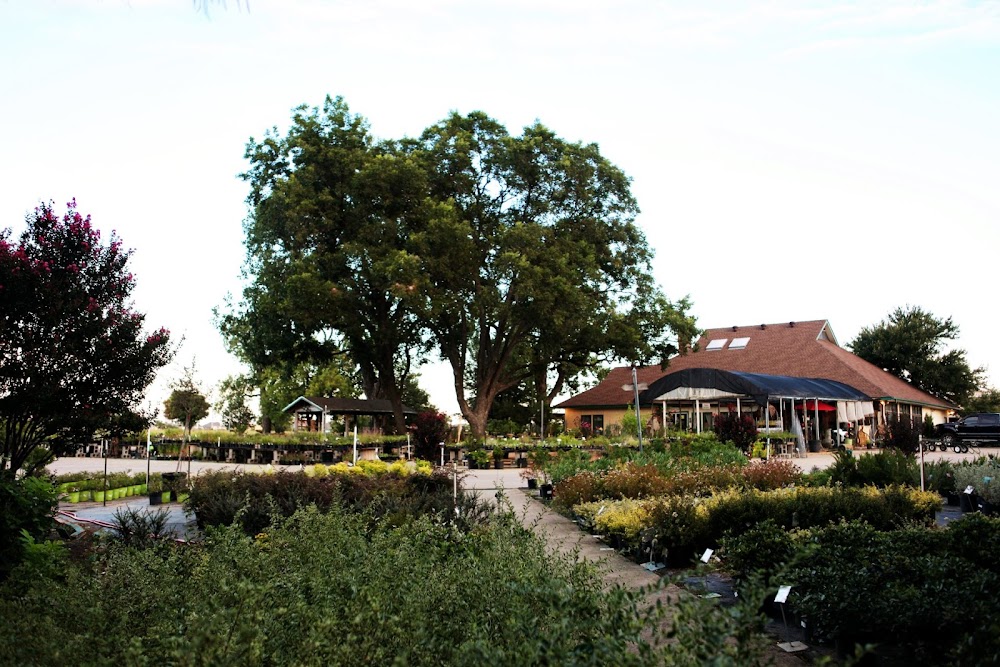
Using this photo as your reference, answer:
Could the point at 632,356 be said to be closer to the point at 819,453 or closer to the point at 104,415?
the point at 819,453

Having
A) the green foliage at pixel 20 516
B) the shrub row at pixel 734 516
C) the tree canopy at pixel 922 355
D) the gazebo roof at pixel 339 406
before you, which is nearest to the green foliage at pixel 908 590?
the shrub row at pixel 734 516

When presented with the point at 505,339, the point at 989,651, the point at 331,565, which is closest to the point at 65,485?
the point at 331,565

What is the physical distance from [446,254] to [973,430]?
22046 mm

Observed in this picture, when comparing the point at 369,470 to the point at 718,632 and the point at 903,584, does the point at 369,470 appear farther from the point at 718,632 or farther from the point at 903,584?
the point at 718,632

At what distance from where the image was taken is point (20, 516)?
6.53 meters

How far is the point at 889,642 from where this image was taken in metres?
4.56

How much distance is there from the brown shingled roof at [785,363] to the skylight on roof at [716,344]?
0.18 m

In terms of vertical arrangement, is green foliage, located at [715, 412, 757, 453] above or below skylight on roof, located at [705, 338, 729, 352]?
below

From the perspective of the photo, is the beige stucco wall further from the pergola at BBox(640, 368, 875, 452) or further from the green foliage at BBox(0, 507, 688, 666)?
the green foliage at BBox(0, 507, 688, 666)

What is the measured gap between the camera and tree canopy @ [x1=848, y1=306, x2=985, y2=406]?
164 ft

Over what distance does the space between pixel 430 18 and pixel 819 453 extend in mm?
29995

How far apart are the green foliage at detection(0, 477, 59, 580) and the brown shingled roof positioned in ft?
115

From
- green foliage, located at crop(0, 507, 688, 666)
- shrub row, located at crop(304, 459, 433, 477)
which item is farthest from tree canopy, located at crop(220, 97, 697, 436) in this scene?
green foliage, located at crop(0, 507, 688, 666)

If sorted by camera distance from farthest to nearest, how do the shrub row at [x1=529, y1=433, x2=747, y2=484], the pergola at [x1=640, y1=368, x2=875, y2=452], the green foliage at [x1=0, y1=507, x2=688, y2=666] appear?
the pergola at [x1=640, y1=368, x2=875, y2=452] → the shrub row at [x1=529, y1=433, x2=747, y2=484] → the green foliage at [x1=0, y1=507, x2=688, y2=666]
